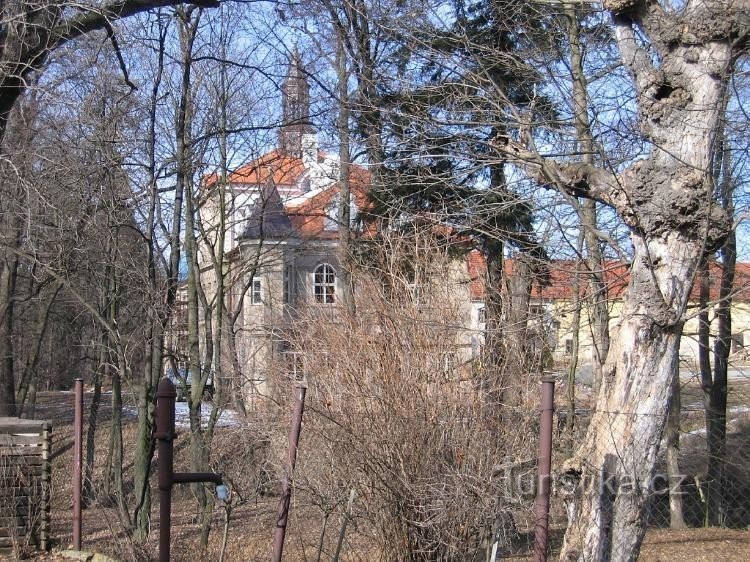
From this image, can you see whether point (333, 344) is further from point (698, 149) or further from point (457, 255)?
point (698, 149)

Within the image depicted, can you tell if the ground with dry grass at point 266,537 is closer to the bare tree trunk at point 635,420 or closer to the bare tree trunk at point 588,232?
the bare tree trunk at point 588,232

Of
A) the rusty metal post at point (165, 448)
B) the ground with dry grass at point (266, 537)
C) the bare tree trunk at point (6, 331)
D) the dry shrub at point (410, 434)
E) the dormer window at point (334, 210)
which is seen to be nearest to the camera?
the rusty metal post at point (165, 448)

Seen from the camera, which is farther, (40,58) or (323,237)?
(323,237)

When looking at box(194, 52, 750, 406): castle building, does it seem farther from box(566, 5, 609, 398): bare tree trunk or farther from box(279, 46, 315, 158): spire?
box(566, 5, 609, 398): bare tree trunk

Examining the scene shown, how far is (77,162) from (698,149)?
8.99 m

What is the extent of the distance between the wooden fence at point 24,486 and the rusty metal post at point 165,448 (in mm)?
5444

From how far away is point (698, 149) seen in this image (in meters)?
4.93

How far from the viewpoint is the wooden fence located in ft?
28.3

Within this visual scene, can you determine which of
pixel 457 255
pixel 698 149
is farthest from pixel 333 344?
pixel 698 149

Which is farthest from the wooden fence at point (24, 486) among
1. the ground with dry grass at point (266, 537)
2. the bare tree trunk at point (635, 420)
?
the bare tree trunk at point (635, 420)

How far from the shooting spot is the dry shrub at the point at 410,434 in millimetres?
6262

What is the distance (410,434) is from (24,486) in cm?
467

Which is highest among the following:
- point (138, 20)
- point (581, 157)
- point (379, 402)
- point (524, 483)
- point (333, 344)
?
point (138, 20)

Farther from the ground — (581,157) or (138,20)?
(138,20)
